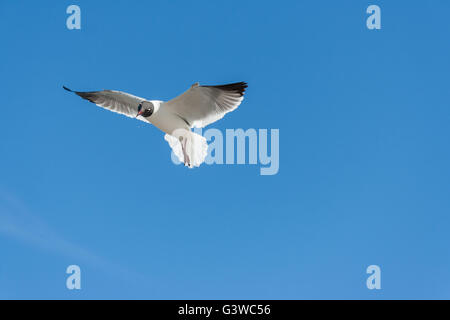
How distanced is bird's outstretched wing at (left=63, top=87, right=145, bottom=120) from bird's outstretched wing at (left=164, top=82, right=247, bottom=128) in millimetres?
412

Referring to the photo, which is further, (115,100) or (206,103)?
(115,100)

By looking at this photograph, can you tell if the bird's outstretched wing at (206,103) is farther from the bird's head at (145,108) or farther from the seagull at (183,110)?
the bird's head at (145,108)

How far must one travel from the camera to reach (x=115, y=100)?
5363 mm

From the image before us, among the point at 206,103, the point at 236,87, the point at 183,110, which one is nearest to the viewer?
the point at 236,87

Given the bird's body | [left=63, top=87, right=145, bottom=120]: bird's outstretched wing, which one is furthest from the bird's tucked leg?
[left=63, top=87, right=145, bottom=120]: bird's outstretched wing

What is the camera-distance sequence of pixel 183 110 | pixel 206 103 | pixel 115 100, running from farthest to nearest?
pixel 115 100 → pixel 183 110 → pixel 206 103

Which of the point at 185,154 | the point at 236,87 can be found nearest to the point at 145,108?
the point at 185,154

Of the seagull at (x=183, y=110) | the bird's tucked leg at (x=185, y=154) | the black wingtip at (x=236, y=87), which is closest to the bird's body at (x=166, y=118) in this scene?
the seagull at (x=183, y=110)

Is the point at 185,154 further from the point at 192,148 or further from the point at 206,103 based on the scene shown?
the point at 206,103

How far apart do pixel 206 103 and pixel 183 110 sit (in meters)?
0.29

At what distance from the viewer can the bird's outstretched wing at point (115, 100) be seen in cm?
526
